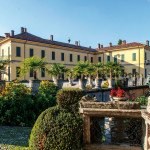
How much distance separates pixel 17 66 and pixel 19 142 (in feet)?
107

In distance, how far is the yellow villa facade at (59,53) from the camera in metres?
41.8

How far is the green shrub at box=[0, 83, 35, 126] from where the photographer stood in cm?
1481

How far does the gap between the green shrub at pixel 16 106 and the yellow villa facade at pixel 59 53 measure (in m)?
25.9

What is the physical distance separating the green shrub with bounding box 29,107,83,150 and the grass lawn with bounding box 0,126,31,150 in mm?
2863

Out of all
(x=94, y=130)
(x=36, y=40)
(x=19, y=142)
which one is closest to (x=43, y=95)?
(x=19, y=142)

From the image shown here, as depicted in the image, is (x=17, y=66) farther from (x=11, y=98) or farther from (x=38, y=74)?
(x=11, y=98)

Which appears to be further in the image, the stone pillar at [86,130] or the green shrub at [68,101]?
the green shrub at [68,101]

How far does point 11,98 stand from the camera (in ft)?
50.3

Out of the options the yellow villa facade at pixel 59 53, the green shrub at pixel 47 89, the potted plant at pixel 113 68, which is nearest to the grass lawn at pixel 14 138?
the green shrub at pixel 47 89

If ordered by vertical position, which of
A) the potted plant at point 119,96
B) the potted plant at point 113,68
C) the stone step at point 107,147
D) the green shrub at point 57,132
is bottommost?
the stone step at point 107,147

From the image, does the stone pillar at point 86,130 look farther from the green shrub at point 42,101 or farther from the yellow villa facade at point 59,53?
the yellow villa facade at point 59,53

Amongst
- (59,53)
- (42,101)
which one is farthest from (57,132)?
(59,53)

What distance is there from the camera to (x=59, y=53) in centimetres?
4894

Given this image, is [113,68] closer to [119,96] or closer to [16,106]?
[16,106]
